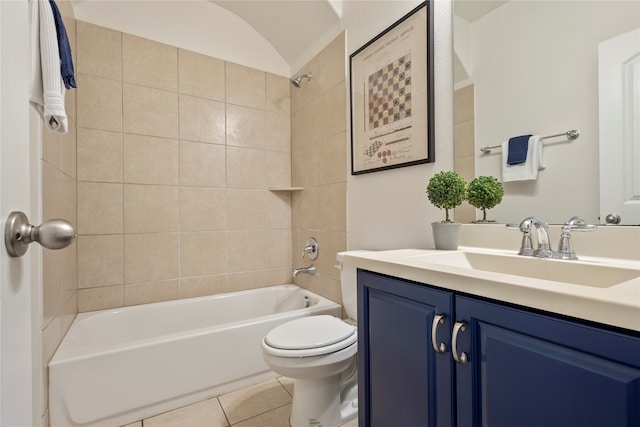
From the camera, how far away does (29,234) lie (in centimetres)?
41

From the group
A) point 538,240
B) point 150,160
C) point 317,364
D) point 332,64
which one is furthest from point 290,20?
point 317,364

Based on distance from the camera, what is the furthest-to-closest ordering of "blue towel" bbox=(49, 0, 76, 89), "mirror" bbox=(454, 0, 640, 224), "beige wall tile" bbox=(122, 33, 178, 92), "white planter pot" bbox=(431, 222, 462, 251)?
"beige wall tile" bbox=(122, 33, 178, 92) → "white planter pot" bbox=(431, 222, 462, 251) → "mirror" bbox=(454, 0, 640, 224) → "blue towel" bbox=(49, 0, 76, 89)

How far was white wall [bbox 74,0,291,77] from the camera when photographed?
1.97 metres

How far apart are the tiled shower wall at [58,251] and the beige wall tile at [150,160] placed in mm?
292

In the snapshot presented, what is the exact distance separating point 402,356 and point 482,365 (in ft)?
0.88

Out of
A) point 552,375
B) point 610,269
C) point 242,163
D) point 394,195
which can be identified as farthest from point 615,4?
point 242,163

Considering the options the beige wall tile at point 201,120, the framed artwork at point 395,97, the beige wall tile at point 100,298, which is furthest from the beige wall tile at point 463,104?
the beige wall tile at point 100,298

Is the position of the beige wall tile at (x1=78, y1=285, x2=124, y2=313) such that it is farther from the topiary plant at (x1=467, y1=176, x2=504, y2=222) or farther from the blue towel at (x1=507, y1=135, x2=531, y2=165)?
the blue towel at (x1=507, y1=135, x2=531, y2=165)

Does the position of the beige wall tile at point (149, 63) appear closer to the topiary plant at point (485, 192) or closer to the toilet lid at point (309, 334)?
the toilet lid at point (309, 334)

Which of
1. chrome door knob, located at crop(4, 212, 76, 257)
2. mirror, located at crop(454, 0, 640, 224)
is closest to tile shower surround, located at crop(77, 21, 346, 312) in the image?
mirror, located at crop(454, 0, 640, 224)

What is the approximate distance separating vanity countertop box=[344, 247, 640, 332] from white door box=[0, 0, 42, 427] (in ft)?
2.68

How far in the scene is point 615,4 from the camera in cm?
99

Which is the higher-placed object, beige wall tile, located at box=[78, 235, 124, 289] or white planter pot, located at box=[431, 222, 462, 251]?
white planter pot, located at box=[431, 222, 462, 251]

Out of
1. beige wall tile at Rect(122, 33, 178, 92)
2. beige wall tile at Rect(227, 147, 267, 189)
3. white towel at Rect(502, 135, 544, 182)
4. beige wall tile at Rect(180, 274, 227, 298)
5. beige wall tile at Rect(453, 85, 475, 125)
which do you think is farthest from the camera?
beige wall tile at Rect(227, 147, 267, 189)
